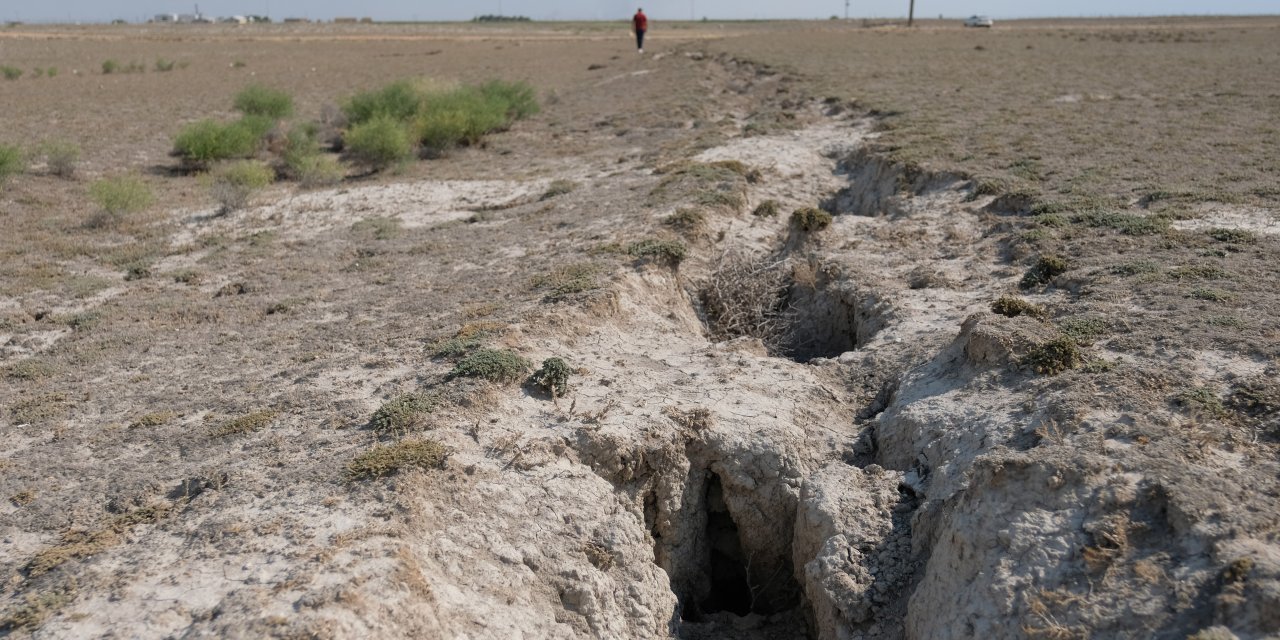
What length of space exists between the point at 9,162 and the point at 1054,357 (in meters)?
19.1

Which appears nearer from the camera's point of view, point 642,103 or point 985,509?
point 985,509

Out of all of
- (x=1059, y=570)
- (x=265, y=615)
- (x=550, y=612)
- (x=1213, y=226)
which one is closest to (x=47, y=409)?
(x=265, y=615)

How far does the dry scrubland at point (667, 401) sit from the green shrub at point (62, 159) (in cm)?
151

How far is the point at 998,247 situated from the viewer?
11.8 meters

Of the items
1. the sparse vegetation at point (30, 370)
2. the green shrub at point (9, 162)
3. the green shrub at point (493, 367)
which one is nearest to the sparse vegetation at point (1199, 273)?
the green shrub at point (493, 367)

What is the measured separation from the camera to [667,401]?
8406 mm

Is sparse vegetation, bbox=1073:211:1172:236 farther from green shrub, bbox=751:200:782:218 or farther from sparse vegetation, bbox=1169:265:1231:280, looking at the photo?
green shrub, bbox=751:200:782:218

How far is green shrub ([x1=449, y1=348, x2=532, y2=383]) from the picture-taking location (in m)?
8.38

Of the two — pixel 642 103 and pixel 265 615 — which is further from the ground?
pixel 642 103

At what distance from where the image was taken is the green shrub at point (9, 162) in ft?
56.3

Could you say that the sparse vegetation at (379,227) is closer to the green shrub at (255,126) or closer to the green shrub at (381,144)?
the green shrub at (381,144)

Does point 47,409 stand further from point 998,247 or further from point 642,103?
point 642,103

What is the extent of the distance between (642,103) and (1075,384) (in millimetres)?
24762

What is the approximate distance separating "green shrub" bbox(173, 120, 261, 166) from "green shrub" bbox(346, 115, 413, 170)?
2899mm
